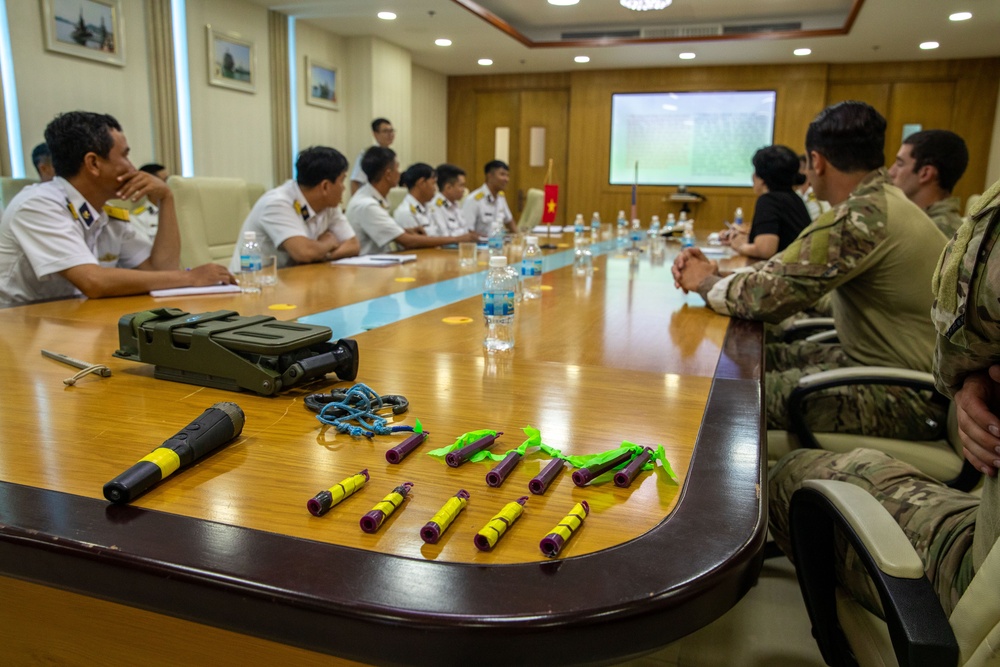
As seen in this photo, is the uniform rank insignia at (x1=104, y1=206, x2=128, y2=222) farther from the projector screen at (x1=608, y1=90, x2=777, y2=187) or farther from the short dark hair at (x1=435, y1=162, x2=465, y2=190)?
the projector screen at (x1=608, y1=90, x2=777, y2=187)

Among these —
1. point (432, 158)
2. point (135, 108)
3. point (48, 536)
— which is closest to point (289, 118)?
point (135, 108)

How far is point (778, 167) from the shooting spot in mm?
3529

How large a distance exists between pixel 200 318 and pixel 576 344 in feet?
2.59

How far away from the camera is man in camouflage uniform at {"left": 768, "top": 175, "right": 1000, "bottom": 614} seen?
76 cm

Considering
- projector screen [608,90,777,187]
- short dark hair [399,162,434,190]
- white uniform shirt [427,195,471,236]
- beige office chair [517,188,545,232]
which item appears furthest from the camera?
projector screen [608,90,777,187]

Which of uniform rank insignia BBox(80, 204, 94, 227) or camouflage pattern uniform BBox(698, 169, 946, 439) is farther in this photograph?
uniform rank insignia BBox(80, 204, 94, 227)

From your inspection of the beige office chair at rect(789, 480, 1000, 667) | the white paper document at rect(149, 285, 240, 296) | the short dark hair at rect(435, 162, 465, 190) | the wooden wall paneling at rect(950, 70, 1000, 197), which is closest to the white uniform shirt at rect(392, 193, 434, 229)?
the short dark hair at rect(435, 162, 465, 190)

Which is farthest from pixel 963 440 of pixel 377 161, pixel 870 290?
pixel 377 161

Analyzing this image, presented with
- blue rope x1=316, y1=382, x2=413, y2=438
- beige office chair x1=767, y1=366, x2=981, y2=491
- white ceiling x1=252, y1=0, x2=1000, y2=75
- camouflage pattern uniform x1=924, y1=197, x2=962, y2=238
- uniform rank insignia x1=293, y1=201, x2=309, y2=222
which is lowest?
beige office chair x1=767, y1=366, x2=981, y2=491

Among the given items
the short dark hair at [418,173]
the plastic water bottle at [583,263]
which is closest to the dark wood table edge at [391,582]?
the plastic water bottle at [583,263]

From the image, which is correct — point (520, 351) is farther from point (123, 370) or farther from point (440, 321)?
point (123, 370)

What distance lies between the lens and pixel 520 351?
5.07ft

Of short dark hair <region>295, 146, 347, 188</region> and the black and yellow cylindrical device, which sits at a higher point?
short dark hair <region>295, 146, 347, 188</region>

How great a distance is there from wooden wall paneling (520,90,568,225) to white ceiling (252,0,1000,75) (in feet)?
2.71
